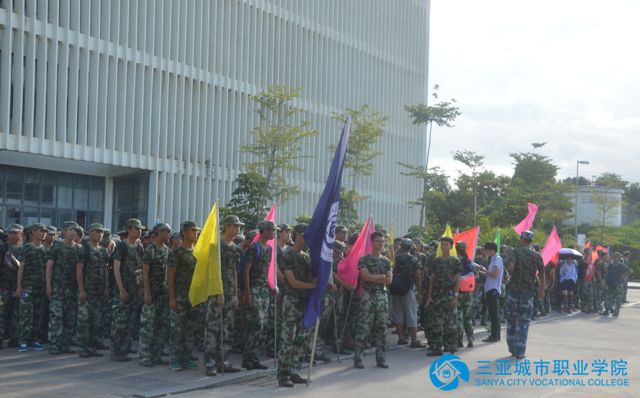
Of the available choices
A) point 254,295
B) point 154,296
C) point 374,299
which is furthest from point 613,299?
point 154,296

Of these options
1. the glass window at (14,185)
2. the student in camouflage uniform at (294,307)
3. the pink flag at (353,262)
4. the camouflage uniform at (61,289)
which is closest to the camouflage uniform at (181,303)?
the student in camouflage uniform at (294,307)

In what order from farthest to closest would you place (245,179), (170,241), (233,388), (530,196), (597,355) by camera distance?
(530,196), (245,179), (597,355), (170,241), (233,388)

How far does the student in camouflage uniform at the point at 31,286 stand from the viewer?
12930 mm

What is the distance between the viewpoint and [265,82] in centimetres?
3703

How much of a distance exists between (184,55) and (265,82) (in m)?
4.98

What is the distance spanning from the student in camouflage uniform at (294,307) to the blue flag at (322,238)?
0.33 feet

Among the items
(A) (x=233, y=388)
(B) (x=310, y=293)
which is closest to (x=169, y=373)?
(A) (x=233, y=388)

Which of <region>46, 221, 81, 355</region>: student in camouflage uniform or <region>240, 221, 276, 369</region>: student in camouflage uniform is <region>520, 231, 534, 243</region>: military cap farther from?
<region>46, 221, 81, 355</region>: student in camouflage uniform

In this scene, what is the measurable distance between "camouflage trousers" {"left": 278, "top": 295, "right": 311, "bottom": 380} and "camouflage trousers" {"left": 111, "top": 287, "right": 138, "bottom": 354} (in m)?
2.65

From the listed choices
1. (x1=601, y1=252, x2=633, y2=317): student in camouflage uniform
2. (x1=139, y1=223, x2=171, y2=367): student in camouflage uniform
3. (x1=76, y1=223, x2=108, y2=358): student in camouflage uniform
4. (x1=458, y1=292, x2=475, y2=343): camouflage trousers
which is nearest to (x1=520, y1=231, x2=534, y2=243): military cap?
(x1=458, y1=292, x2=475, y2=343): camouflage trousers

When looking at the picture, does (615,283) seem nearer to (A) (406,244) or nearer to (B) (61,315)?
(A) (406,244)

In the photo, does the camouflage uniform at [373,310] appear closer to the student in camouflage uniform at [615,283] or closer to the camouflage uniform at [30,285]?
the camouflage uniform at [30,285]

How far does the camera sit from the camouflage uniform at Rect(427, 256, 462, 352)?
44.7 feet

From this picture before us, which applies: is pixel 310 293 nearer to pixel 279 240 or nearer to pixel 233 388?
pixel 233 388
